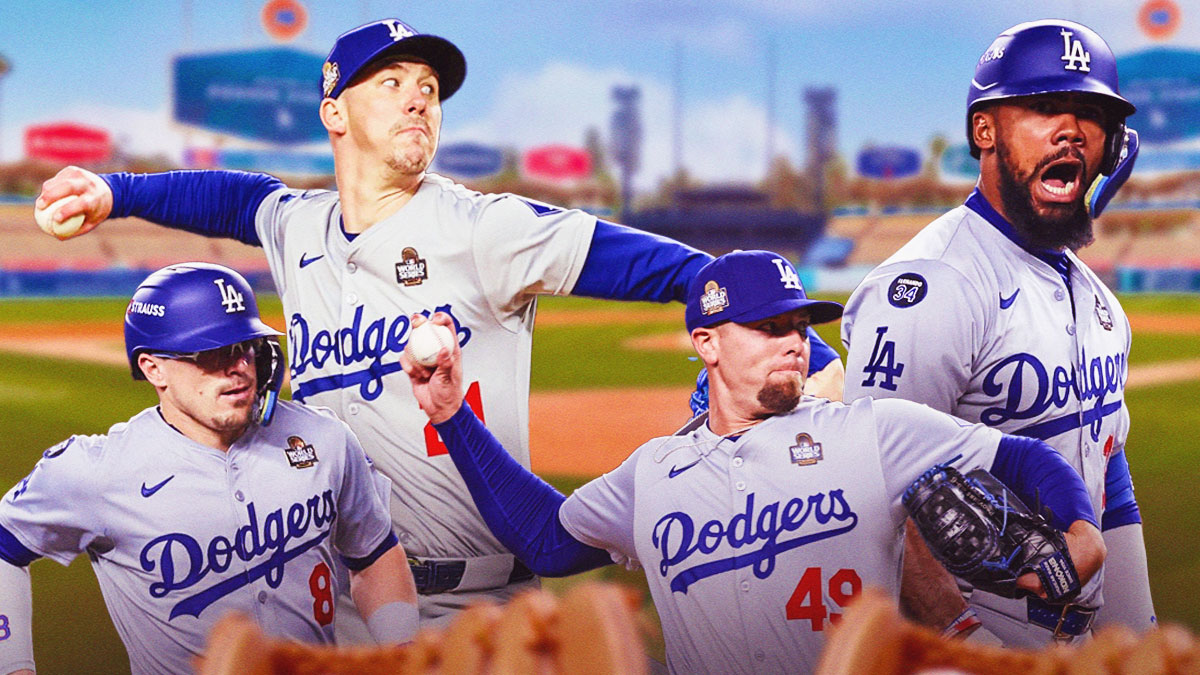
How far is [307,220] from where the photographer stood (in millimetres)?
2863

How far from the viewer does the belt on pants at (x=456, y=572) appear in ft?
9.00

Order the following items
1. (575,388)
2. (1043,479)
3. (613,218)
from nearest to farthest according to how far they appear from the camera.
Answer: (1043,479)
(575,388)
(613,218)

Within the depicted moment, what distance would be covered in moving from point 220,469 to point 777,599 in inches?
45.0

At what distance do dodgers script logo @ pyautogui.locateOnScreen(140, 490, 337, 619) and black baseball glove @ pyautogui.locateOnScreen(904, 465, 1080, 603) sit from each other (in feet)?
4.03

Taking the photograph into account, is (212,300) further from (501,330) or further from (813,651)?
(813,651)

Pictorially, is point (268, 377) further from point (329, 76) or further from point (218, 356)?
point (329, 76)

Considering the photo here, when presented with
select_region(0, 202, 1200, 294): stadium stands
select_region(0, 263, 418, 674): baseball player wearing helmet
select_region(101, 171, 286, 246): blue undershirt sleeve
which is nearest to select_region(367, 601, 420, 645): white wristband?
select_region(0, 263, 418, 674): baseball player wearing helmet

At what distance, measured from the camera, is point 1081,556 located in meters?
2.03

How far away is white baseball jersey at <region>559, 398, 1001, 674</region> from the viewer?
2.20 meters

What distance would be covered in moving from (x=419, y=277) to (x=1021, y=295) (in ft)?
4.35

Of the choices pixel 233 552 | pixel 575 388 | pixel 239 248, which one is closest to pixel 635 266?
pixel 233 552

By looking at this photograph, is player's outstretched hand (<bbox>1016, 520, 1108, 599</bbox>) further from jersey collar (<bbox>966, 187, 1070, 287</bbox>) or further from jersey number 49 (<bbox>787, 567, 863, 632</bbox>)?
jersey collar (<bbox>966, 187, 1070, 287</bbox>)

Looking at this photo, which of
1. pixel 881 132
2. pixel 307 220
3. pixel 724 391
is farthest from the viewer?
pixel 881 132

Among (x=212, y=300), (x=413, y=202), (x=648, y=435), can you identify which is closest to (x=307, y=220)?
(x=413, y=202)
